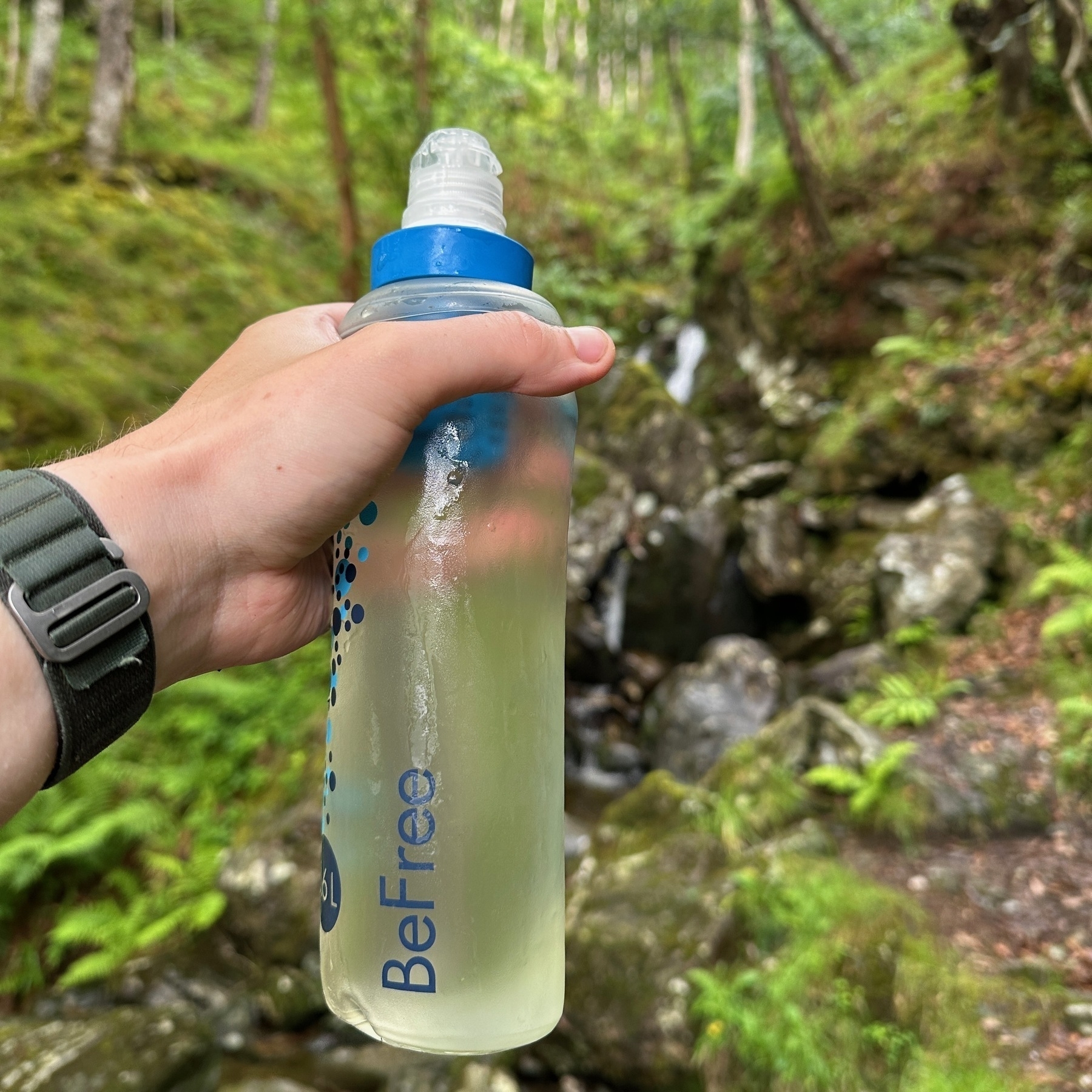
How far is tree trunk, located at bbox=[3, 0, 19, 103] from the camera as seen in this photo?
1238 centimetres

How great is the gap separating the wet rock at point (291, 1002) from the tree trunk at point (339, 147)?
6871 mm

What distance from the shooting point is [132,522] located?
1.30 meters

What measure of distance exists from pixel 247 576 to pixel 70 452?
0.44 m

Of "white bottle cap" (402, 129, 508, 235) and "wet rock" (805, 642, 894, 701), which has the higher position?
"white bottle cap" (402, 129, 508, 235)

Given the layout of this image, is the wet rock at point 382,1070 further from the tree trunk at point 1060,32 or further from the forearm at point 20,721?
the tree trunk at point 1060,32

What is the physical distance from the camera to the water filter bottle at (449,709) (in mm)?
1297

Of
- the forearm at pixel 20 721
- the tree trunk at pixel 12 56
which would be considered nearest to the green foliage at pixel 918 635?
the forearm at pixel 20 721

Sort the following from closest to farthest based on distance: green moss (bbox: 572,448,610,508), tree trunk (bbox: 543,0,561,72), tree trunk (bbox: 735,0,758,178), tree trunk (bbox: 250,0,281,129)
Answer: green moss (bbox: 572,448,610,508)
tree trunk (bbox: 735,0,758,178)
tree trunk (bbox: 250,0,281,129)
tree trunk (bbox: 543,0,561,72)

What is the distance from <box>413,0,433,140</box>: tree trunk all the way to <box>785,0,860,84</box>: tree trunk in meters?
5.91

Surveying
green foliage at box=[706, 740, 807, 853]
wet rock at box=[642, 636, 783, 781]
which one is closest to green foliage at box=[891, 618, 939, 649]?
wet rock at box=[642, 636, 783, 781]

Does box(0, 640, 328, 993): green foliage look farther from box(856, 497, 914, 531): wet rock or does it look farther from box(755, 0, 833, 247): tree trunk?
box(755, 0, 833, 247): tree trunk

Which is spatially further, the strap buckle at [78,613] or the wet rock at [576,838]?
the wet rock at [576,838]

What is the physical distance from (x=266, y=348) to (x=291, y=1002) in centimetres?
457

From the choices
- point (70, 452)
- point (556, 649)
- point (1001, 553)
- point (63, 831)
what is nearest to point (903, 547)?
point (1001, 553)
